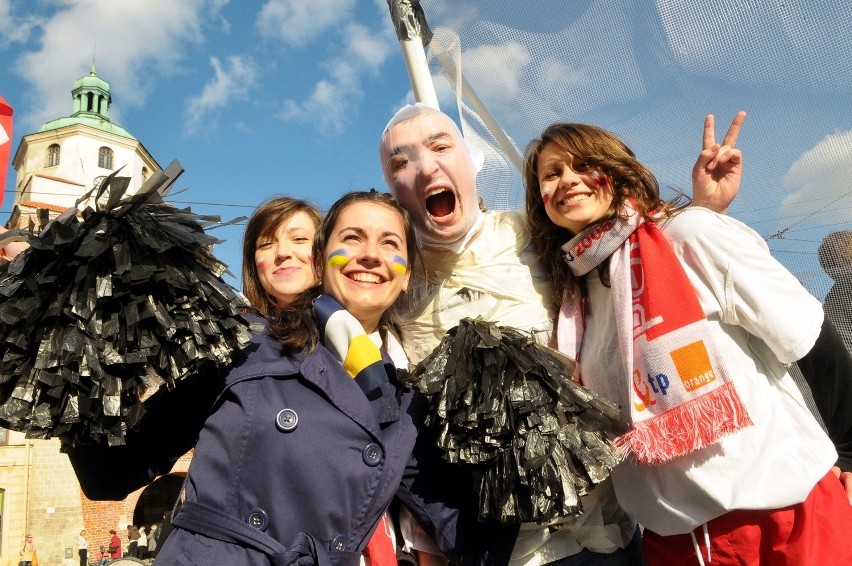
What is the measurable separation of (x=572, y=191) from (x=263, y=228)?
44.1 inches

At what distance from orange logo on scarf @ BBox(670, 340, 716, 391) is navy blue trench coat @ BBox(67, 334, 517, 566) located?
2.10ft

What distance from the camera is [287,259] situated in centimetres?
237

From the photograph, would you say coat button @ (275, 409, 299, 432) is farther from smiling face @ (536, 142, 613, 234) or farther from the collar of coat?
smiling face @ (536, 142, 613, 234)

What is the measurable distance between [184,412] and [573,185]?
1306 mm

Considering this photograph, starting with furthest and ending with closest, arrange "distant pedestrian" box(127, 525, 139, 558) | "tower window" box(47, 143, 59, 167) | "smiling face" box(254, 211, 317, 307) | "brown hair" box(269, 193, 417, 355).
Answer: "tower window" box(47, 143, 59, 167)
"distant pedestrian" box(127, 525, 139, 558)
"smiling face" box(254, 211, 317, 307)
"brown hair" box(269, 193, 417, 355)

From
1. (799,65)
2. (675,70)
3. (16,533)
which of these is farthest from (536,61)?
(16,533)

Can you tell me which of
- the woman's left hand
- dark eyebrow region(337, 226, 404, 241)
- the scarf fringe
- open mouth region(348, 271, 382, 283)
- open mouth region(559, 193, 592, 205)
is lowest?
the woman's left hand

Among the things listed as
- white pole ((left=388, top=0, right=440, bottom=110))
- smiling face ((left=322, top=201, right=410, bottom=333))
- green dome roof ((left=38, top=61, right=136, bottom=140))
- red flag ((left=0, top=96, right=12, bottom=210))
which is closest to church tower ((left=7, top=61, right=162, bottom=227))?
green dome roof ((left=38, top=61, right=136, bottom=140))

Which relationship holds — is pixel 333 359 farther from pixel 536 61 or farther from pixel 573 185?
pixel 536 61

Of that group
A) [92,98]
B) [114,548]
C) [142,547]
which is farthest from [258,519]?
[92,98]

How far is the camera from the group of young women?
156 centimetres

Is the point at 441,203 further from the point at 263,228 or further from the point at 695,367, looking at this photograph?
the point at 695,367

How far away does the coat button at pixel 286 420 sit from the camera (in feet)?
5.19

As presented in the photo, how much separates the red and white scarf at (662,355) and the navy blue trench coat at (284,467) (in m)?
0.50
